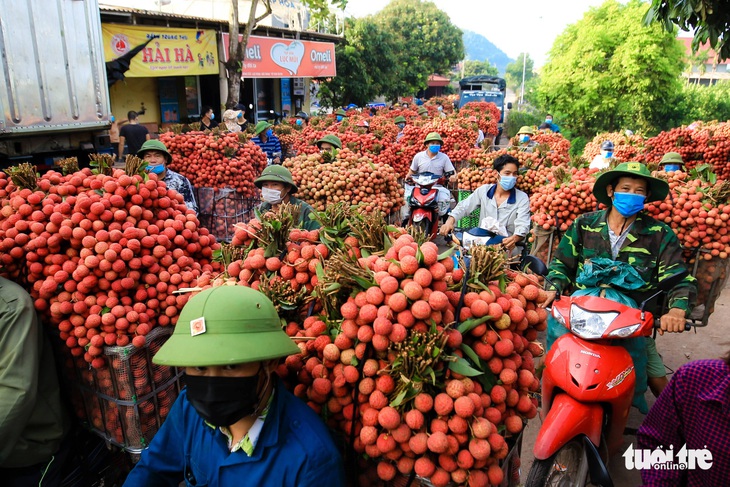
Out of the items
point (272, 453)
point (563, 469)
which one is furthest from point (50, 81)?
point (563, 469)

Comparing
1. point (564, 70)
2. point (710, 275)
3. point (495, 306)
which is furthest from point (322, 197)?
point (564, 70)

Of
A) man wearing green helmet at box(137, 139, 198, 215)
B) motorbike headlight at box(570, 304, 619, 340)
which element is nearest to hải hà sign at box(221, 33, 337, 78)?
man wearing green helmet at box(137, 139, 198, 215)

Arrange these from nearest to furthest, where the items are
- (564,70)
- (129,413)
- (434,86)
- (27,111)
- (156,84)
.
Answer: (129,413) → (27,111) → (156,84) → (564,70) → (434,86)

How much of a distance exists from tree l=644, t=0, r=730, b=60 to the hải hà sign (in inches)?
540

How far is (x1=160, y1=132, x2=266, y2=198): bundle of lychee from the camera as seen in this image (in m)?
6.43

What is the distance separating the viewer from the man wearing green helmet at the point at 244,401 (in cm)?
163

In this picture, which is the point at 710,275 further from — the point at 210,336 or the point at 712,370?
the point at 210,336

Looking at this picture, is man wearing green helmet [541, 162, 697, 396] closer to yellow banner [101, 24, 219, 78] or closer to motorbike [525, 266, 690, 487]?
motorbike [525, 266, 690, 487]

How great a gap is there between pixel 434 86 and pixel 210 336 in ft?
205

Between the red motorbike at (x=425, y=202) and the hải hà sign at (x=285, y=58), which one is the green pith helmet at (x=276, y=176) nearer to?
the red motorbike at (x=425, y=202)

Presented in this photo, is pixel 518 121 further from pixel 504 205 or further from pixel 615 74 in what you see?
pixel 504 205

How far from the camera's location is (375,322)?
179 cm

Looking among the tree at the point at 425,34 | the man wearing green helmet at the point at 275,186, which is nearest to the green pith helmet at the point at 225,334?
the man wearing green helmet at the point at 275,186

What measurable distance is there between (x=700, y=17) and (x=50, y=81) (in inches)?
304
